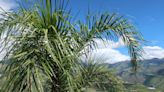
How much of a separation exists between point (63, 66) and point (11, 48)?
35.1 inches

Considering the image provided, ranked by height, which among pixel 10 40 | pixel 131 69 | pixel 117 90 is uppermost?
pixel 10 40

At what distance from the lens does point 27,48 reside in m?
5.17

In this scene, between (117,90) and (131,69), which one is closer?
(131,69)

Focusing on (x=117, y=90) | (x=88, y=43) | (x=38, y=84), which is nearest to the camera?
(x=38, y=84)

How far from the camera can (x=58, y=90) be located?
5957 millimetres

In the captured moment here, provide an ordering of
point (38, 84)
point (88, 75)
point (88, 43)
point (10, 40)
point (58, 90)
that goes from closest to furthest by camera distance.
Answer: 1. point (38, 84)
2. point (10, 40)
3. point (58, 90)
4. point (88, 43)
5. point (88, 75)

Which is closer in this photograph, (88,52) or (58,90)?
(58,90)

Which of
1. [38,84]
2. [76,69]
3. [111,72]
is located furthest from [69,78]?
[111,72]

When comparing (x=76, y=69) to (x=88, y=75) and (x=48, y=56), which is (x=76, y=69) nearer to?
(x=48, y=56)

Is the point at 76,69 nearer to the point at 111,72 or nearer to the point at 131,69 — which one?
the point at 131,69

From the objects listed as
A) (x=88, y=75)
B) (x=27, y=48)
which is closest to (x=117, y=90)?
(x=88, y=75)

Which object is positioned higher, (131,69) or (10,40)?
(10,40)

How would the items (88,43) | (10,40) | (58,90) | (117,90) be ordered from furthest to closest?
(117,90) → (88,43) → (58,90) → (10,40)

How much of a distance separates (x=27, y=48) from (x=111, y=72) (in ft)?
9.65
